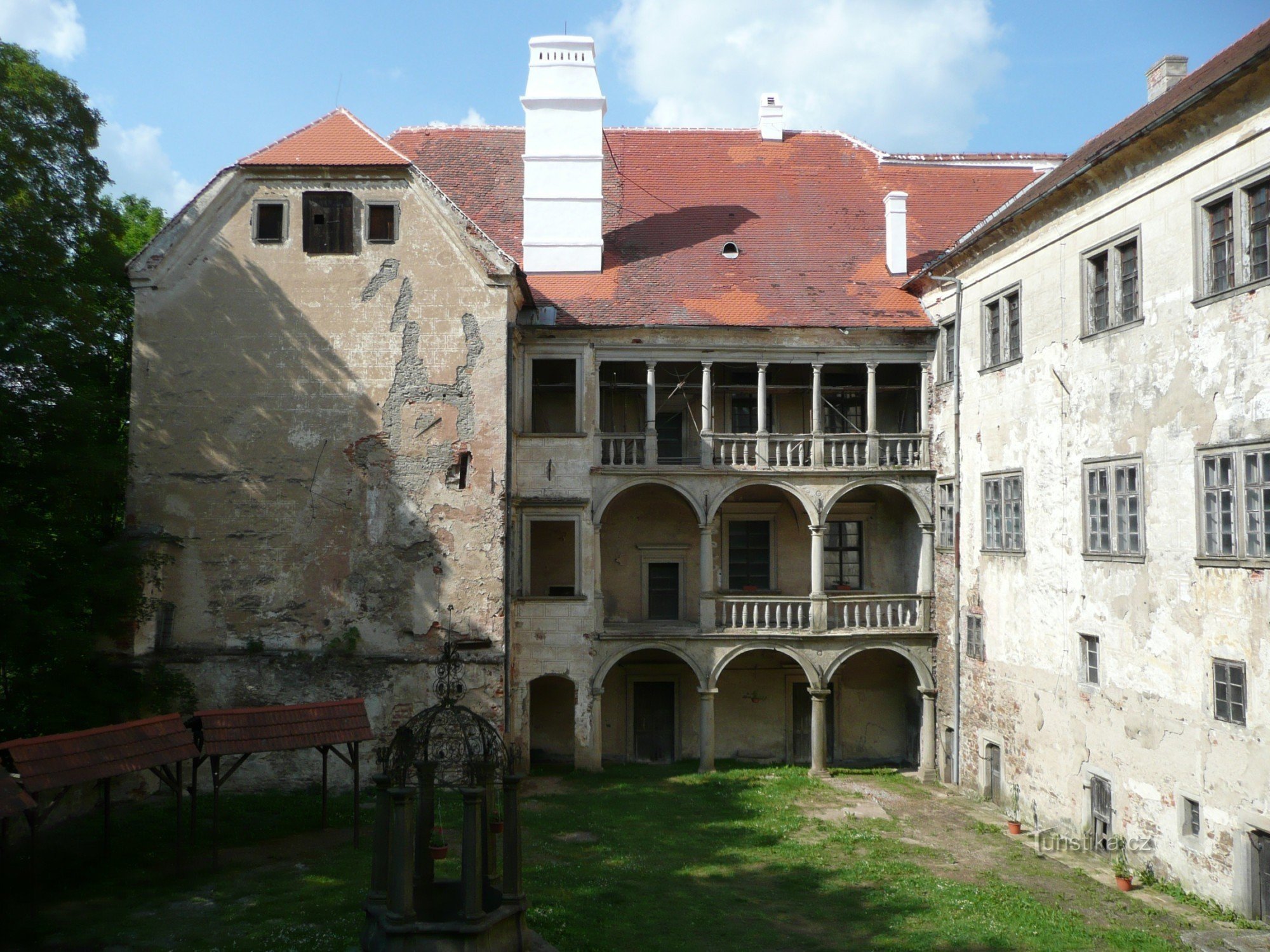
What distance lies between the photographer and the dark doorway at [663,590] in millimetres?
24016

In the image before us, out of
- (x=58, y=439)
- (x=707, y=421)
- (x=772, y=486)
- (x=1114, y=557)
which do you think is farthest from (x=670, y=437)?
(x=58, y=439)

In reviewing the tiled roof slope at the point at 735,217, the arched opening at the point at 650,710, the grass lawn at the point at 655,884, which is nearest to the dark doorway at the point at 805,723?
the arched opening at the point at 650,710

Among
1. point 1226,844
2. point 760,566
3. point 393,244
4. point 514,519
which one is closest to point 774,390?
point 760,566

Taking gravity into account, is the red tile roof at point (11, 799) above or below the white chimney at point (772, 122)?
below

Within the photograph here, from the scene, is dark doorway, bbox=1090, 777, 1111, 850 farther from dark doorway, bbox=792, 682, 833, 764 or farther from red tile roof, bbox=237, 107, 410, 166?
red tile roof, bbox=237, 107, 410, 166

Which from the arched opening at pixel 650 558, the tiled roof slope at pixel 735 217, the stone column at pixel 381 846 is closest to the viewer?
the stone column at pixel 381 846

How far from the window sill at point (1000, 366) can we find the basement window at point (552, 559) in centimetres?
949

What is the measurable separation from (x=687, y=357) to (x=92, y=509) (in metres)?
12.3

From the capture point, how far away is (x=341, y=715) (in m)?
16.6

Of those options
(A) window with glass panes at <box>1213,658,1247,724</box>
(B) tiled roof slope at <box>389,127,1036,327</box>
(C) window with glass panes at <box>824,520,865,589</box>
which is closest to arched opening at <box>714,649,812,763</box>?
(C) window with glass panes at <box>824,520,865,589</box>

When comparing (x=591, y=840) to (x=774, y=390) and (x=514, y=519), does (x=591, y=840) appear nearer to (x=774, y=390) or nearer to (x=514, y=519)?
(x=514, y=519)

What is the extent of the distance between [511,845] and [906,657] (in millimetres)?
13457

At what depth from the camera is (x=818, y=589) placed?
22469mm

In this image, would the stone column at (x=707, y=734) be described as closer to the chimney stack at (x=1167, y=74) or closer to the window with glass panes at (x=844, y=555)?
the window with glass panes at (x=844, y=555)
